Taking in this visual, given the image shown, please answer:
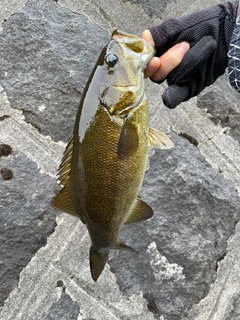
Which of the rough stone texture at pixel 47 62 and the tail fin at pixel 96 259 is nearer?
the tail fin at pixel 96 259

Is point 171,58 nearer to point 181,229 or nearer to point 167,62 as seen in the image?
point 167,62

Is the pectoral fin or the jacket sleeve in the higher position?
the jacket sleeve

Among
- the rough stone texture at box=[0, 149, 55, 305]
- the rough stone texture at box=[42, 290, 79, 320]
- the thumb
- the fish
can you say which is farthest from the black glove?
the rough stone texture at box=[42, 290, 79, 320]

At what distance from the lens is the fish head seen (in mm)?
1230

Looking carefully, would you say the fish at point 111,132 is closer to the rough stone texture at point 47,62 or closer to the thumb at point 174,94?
the thumb at point 174,94

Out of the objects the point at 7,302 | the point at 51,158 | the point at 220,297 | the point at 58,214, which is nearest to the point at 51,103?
the point at 51,158

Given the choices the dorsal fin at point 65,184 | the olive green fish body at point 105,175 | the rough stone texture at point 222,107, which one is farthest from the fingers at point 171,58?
the rough stone texture at point 222,107

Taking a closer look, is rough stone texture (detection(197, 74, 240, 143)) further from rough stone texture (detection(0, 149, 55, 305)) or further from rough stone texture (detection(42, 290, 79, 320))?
rough stone texture (detection(42, 290, 79, 320))

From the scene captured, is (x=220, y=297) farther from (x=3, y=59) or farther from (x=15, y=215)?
(x=3, y=59)

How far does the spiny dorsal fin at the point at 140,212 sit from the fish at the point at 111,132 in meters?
0.09

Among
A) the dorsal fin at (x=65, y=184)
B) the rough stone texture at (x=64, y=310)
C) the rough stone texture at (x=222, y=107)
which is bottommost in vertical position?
the rough stone texture at (x=64, y=310)

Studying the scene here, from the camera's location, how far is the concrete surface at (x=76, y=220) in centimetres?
150

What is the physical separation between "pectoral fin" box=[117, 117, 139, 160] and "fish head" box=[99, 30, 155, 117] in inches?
1.4

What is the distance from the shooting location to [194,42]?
1358 millimetres
